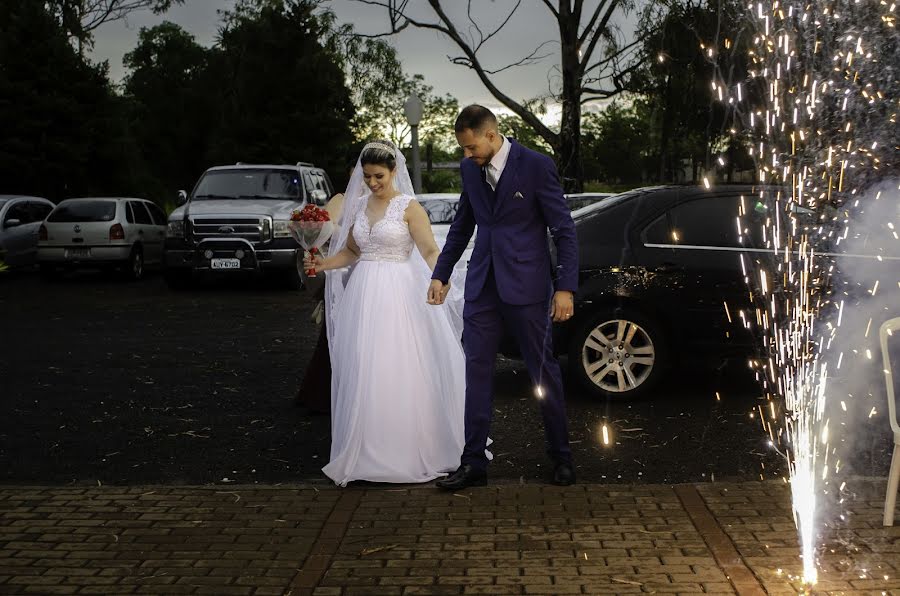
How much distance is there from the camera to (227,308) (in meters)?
17.1

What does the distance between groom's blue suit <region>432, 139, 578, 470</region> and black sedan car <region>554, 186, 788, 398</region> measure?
2.44 metres

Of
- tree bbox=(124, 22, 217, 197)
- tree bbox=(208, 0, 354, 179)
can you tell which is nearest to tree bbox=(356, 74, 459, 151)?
tree bbox=(208, 0, 354, 179)

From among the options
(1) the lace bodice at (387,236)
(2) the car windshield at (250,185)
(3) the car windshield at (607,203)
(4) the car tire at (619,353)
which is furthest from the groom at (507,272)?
(2) the car windshield at (250,185)

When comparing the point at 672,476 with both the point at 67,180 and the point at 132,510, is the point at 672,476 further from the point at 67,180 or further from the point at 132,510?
the point at 67,180

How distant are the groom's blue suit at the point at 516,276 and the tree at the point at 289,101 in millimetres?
46682

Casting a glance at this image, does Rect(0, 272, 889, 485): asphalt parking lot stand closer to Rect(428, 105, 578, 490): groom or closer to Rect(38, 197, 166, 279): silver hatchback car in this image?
Rect(428, 105, 578, 490): groom

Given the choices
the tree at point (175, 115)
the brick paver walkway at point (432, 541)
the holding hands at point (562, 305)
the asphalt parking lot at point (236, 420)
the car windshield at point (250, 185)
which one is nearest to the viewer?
the brick paver walkway at point (432, 541)

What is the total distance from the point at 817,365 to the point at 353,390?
14.2 ft

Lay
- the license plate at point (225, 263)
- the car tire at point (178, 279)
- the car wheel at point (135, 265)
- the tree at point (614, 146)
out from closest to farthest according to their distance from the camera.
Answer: the license plate at point (225, 263), the car tire at point (178, 279), the car wheel at point (135, 265), the tree at point (614, 146)

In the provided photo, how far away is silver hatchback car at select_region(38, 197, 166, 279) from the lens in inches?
892

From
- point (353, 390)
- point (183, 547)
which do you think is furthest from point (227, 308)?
point (183, 547)

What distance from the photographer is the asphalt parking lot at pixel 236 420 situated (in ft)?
22.3

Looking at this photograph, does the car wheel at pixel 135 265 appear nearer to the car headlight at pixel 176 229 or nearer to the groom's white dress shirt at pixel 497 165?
the car headlight at pixel 176 229

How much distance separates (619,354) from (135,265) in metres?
16.8
